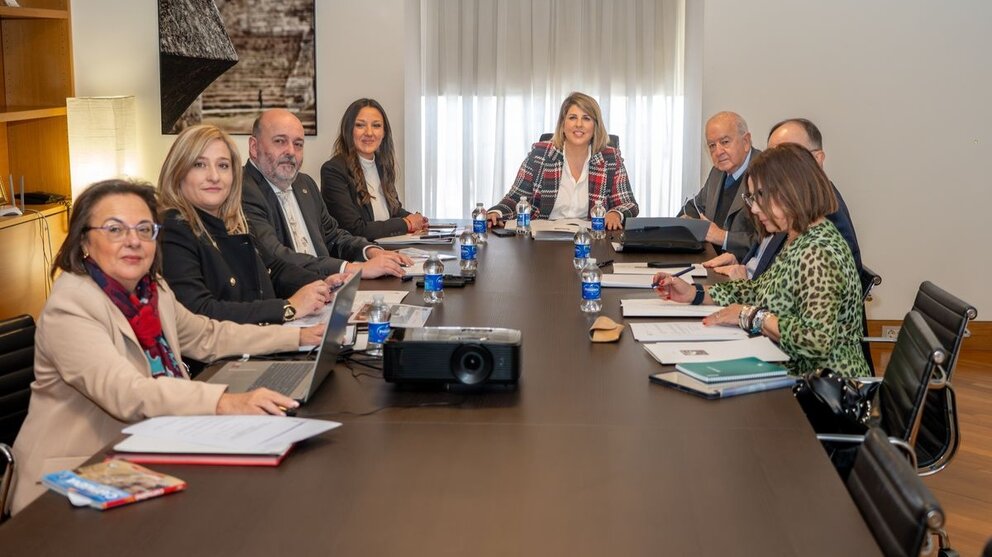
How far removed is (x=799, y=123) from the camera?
4.91 metres

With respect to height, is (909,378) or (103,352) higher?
(103,352)

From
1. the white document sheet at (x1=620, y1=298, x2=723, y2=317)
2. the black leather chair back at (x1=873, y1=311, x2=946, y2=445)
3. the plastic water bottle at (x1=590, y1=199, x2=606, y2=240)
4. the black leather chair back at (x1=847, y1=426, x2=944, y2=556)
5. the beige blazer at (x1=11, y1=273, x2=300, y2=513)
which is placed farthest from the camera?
the plastic water bottle at (x1=590, y1=199, x2=606, y2=240)

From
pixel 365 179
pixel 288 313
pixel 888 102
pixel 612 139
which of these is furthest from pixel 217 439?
pixel 888 102

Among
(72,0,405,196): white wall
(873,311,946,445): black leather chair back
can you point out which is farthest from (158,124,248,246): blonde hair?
(72,0,405,196): white wall

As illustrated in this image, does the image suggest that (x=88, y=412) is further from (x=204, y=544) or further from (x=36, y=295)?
(x=36, y=295)

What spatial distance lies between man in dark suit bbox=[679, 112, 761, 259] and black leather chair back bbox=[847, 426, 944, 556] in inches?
117

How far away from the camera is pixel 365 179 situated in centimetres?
611

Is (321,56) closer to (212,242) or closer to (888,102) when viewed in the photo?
(888,102)

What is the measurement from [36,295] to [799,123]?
4.27m

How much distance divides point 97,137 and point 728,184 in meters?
3.77

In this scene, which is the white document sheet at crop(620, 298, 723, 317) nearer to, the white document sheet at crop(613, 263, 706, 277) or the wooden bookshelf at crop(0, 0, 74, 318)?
the white document sheet at crop(613, 263, 706, 277)

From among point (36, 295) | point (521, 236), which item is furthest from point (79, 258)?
point (36, 295)

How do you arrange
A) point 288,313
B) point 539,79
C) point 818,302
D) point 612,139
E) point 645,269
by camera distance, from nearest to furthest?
point 818,302 < point 288,313 < point 645,269 < point 612,139 < point 539,79

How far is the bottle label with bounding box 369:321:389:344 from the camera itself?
3.12 m
